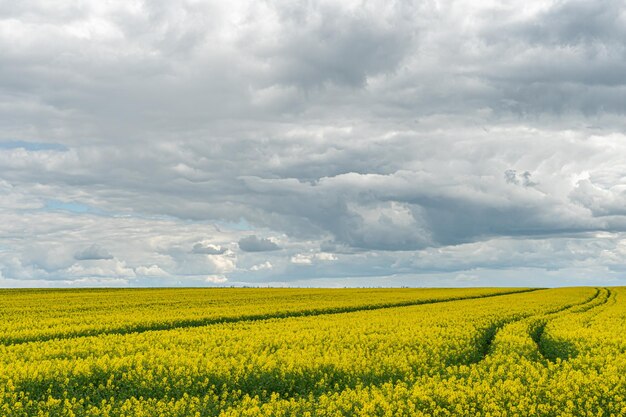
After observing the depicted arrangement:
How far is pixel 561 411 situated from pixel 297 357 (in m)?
8.76

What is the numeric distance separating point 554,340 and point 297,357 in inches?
469

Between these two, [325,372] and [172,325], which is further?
[172,325]

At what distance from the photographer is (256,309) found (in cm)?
4441

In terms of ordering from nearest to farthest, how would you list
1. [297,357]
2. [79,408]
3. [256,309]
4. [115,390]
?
[79,408]
[115,390]
[297,357]
[256,309]

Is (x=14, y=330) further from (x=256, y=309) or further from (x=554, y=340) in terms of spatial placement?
(x=554, y=340)

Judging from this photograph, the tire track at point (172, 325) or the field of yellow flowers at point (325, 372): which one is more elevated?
the field of yellow flowers at point (325, 372)

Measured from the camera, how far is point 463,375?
17.3 m

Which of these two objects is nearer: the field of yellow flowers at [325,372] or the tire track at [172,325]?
the field of yellow flowers at [325,372]

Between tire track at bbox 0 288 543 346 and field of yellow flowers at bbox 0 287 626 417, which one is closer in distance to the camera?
field of yellow flowers at bbox 0 287 626 417

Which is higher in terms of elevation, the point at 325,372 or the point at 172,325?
the point at 325,372

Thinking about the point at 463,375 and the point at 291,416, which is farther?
the point at 463,375

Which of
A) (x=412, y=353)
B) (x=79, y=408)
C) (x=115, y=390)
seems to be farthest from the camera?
(x=412, y=353)

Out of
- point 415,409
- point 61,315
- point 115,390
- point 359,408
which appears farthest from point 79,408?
point 61,315

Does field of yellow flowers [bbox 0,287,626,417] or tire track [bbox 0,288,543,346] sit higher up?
field of yellow flowers [bbox 0,287,626,417]
